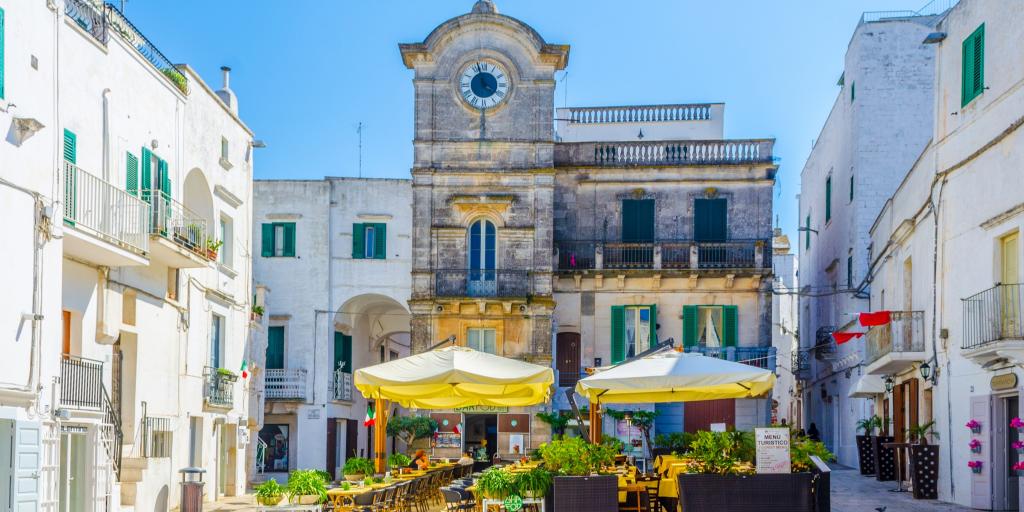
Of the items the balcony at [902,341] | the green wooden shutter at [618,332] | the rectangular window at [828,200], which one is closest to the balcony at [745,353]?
the green wooden shutter at [618,332]

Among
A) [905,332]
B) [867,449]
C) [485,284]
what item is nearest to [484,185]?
[485,284]

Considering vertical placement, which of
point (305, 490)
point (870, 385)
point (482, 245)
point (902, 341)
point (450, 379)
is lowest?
point (305, 490)

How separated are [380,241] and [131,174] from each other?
59.9 ft

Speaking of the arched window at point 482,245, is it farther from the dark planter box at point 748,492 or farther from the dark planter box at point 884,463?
the dark planter box at point 748,492

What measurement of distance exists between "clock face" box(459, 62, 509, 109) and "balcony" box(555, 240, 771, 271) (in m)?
4.94

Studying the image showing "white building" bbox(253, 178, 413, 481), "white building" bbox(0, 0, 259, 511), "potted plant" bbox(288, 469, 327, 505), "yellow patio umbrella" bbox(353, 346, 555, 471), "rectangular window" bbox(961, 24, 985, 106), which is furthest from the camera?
"white building" bbox(253, 178, 413, 481)

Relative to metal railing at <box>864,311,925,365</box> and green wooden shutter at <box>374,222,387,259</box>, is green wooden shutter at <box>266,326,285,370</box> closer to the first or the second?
green wooden shutter at <box>374,222,387,259</box>

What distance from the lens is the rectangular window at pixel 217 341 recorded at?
28.3 metres

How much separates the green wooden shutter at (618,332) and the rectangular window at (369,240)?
25.5ft

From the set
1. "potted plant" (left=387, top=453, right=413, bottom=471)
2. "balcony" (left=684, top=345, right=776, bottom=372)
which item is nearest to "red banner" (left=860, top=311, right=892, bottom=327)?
"balcony" (left=684, top=345, right=776, bottom=372)

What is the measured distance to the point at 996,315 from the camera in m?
19.3

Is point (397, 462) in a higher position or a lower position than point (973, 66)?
lower

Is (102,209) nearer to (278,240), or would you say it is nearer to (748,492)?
(748,492)

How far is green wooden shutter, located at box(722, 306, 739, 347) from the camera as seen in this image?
37500mm
